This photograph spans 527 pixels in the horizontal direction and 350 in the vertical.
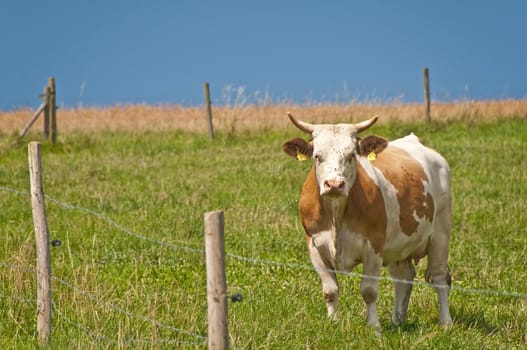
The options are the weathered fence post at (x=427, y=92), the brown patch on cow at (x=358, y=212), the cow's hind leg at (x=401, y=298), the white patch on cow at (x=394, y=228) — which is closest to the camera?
the brown patch on cow at (x=358, y=212)

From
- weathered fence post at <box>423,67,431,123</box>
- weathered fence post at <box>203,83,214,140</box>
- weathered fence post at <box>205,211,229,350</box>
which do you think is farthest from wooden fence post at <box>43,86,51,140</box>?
weathered fence post at <box>205,211,229,350</box>

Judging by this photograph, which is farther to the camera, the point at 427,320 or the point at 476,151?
the point at 476,151

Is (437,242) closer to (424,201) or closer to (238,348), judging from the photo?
(424,201)

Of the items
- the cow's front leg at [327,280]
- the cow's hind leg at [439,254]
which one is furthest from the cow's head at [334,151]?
the cow's hind leg at [439,254]

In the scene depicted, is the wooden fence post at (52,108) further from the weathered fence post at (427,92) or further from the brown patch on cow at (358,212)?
the brown patch on cow at (358,212)

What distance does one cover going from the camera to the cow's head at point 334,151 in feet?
19.6

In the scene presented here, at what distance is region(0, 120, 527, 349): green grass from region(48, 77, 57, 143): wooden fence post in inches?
183

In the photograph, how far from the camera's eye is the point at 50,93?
81.8 feet

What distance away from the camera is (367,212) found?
6508 millimetres

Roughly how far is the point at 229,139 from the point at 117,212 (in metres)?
11.6

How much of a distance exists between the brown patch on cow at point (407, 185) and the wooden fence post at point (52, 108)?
1827cm

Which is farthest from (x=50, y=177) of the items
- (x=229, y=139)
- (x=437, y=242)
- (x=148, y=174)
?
(x=437, y=242)

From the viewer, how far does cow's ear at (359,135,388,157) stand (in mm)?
6470

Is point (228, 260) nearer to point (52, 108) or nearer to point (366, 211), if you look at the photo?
point (366, 211)
